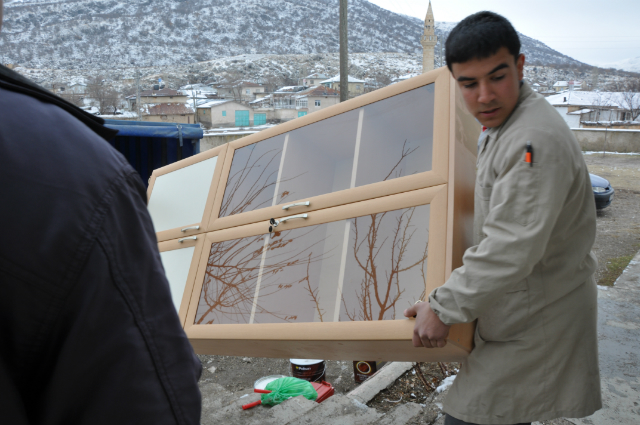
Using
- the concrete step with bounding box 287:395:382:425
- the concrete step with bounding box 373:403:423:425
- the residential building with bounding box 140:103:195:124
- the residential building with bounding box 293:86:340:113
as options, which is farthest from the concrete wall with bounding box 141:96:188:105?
the concrete step with bounding box 373:403:423:425

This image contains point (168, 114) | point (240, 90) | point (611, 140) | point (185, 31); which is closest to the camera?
point (611, 140)

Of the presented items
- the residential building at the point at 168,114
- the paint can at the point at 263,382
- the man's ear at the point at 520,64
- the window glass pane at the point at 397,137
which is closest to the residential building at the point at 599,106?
the residential building at the point at 168,114

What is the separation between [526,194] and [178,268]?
6.32ft

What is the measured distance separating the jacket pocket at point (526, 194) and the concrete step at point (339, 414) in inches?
65.9

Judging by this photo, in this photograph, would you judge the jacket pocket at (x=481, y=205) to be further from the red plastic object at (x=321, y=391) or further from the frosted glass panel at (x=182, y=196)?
the red plastic object at (x=321, y=391)

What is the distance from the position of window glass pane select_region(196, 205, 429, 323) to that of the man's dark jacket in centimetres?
115

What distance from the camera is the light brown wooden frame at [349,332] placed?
1651 millimetres

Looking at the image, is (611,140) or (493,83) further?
(611,140)

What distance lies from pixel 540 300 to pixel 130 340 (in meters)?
1.15

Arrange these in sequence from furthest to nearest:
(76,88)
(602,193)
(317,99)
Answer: (76,88), (317,99), (602,193)

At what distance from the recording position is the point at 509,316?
1407 millimetres

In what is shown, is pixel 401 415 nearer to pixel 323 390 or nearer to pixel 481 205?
pixel 323 390

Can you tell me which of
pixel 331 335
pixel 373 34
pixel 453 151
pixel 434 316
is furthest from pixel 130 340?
pixel 373 34

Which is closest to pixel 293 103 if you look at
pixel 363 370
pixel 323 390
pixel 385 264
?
pixel 363 370
